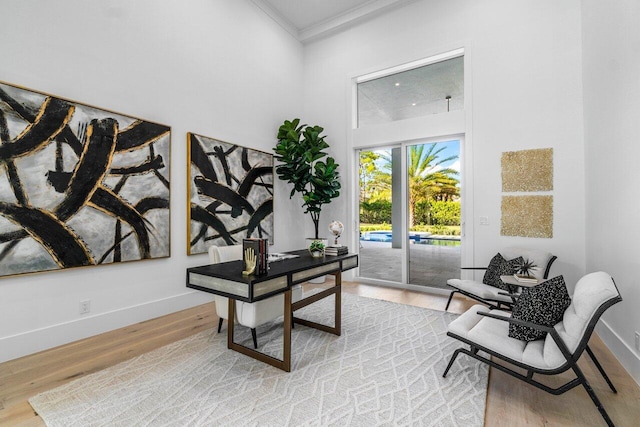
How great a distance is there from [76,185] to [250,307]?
6.65 feet

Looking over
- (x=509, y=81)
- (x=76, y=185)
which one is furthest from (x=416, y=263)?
(x=76, y=185)

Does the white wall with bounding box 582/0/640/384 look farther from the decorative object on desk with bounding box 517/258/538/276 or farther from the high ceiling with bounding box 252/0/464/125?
the high ceiling with bounding box 252/0/464/125

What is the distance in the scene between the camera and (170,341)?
278cm

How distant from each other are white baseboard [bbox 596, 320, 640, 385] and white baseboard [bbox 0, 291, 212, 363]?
4.25 metres

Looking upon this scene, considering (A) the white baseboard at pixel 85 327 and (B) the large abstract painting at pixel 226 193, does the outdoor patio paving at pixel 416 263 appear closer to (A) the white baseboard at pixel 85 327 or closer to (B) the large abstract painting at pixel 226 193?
(B) the large abstract painting at pixel 226 193

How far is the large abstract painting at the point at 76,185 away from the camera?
2.41 metres

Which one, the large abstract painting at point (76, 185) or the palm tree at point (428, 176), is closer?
the large abstract painting at point (76, 185)

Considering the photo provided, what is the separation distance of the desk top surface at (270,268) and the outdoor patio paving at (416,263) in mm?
2251

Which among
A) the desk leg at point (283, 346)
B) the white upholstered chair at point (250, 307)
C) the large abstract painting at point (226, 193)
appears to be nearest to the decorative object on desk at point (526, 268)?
the white upholstered chair at point (250, 307)

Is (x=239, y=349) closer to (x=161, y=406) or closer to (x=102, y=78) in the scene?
(x=161, y=406)

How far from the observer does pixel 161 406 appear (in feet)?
6.03

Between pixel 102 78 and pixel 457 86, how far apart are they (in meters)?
4.60

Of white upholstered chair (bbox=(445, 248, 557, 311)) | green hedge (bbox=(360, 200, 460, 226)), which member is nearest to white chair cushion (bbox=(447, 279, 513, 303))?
white upholstered chair (bbox=(445, 248, 557, 311))

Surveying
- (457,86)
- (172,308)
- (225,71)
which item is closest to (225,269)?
(172,308)
